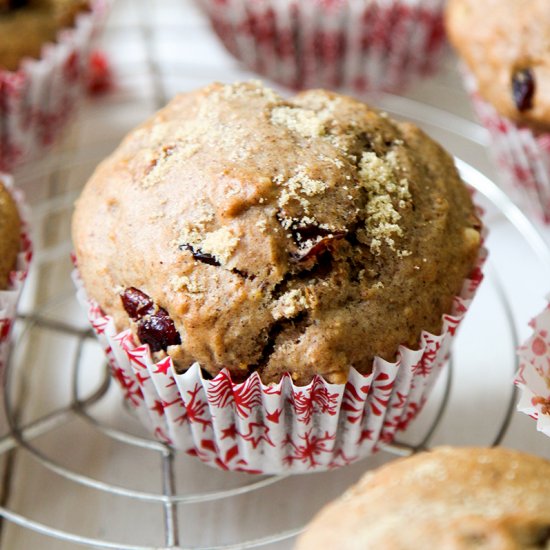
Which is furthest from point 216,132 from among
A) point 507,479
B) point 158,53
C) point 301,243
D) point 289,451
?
point 158,53

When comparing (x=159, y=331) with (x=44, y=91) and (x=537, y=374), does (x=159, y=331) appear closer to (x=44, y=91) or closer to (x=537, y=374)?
(x=537, y=374)

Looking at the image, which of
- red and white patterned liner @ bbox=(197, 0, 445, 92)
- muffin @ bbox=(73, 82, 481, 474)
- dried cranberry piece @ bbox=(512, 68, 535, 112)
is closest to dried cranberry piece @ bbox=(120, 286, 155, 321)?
muffin @ bbox=(73, 82, 481, 474)

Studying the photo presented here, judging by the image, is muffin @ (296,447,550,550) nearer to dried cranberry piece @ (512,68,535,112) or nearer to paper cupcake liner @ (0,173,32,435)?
paper cupcake liner @ (0,173,32,435)

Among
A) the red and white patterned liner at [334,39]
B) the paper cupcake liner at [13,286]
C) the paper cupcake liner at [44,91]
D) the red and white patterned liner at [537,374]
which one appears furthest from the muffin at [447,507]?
the red and white patterned liner at [334,39]

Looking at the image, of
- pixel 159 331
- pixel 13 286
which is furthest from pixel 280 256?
pixel 13 286

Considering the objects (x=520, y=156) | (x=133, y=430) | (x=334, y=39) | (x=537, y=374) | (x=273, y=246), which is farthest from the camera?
(x=334, y=39)
